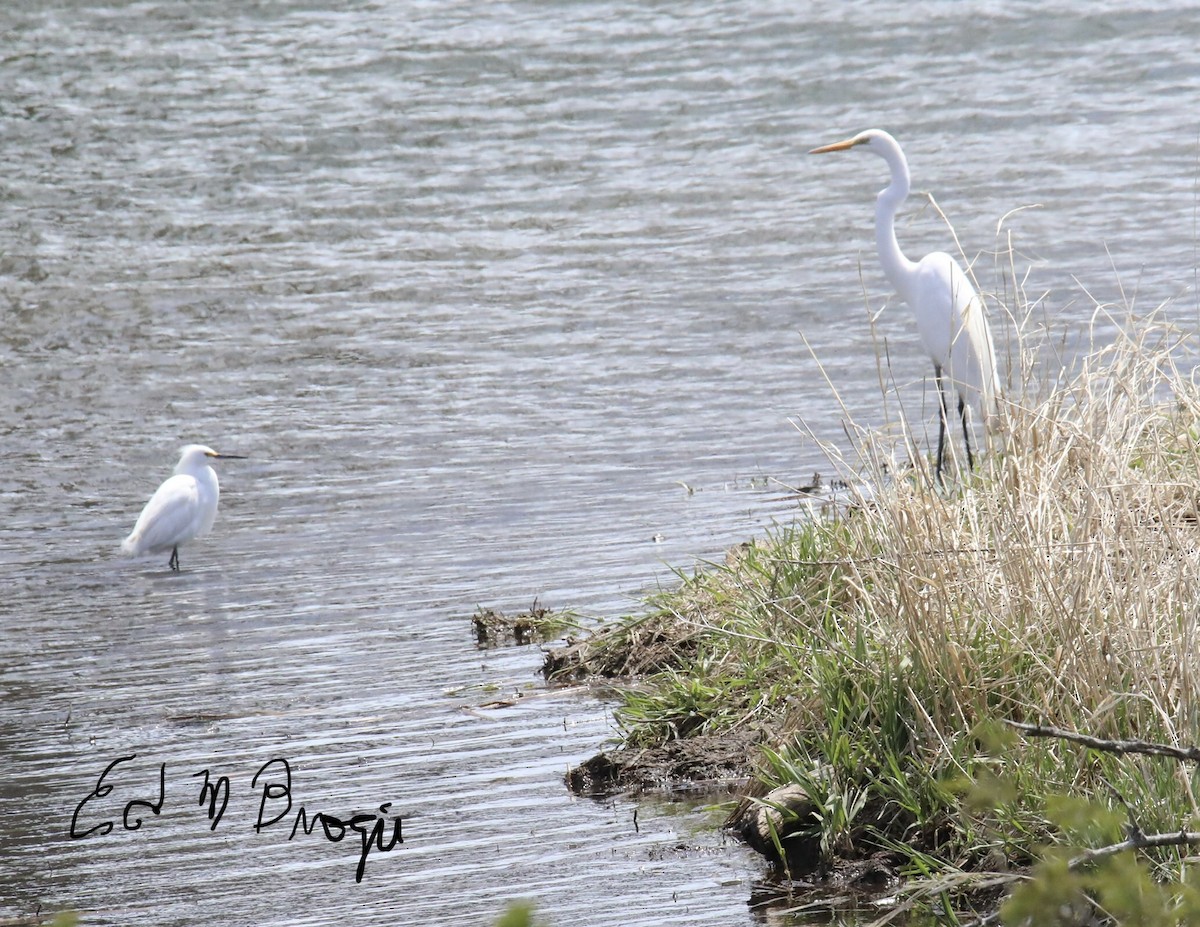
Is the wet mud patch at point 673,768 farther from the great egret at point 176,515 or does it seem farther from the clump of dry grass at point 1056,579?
the great egret at point 176,515

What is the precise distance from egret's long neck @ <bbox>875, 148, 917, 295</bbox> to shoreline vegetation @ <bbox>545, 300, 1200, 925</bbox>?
3739 millimetres

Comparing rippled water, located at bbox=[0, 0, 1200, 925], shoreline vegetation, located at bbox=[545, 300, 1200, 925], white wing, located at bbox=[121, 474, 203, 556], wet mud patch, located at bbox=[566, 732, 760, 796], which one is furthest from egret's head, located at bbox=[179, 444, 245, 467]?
wet mud patch, located at bbox=[566, 732, 760, 796]

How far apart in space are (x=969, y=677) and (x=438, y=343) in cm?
828

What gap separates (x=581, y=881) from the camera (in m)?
3.85

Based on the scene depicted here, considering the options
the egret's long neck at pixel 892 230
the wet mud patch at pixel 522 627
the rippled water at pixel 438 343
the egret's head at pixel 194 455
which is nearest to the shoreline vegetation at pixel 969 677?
the rippled water at pixel 438 343

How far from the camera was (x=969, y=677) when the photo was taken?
3.98 meters

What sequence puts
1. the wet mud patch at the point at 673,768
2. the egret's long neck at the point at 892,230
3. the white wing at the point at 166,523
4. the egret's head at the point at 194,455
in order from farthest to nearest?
the egret's head at the point at 194,455 → the egret's long neck at the point at 892,230 → the white wing at the point at 166,523 → the wet mud patch at the point at 673,768

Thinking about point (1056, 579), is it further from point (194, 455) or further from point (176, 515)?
point (194, 455)

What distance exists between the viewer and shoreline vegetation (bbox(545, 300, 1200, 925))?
3578 millimetres

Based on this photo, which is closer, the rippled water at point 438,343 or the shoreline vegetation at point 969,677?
the shoreline vegetation at point 969,677

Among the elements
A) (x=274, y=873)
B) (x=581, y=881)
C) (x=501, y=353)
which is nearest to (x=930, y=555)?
(x=581, y=881)

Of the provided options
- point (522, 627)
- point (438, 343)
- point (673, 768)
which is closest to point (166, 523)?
point (522, 627)

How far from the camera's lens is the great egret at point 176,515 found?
327 inches

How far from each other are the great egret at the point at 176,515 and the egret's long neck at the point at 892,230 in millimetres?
3804
